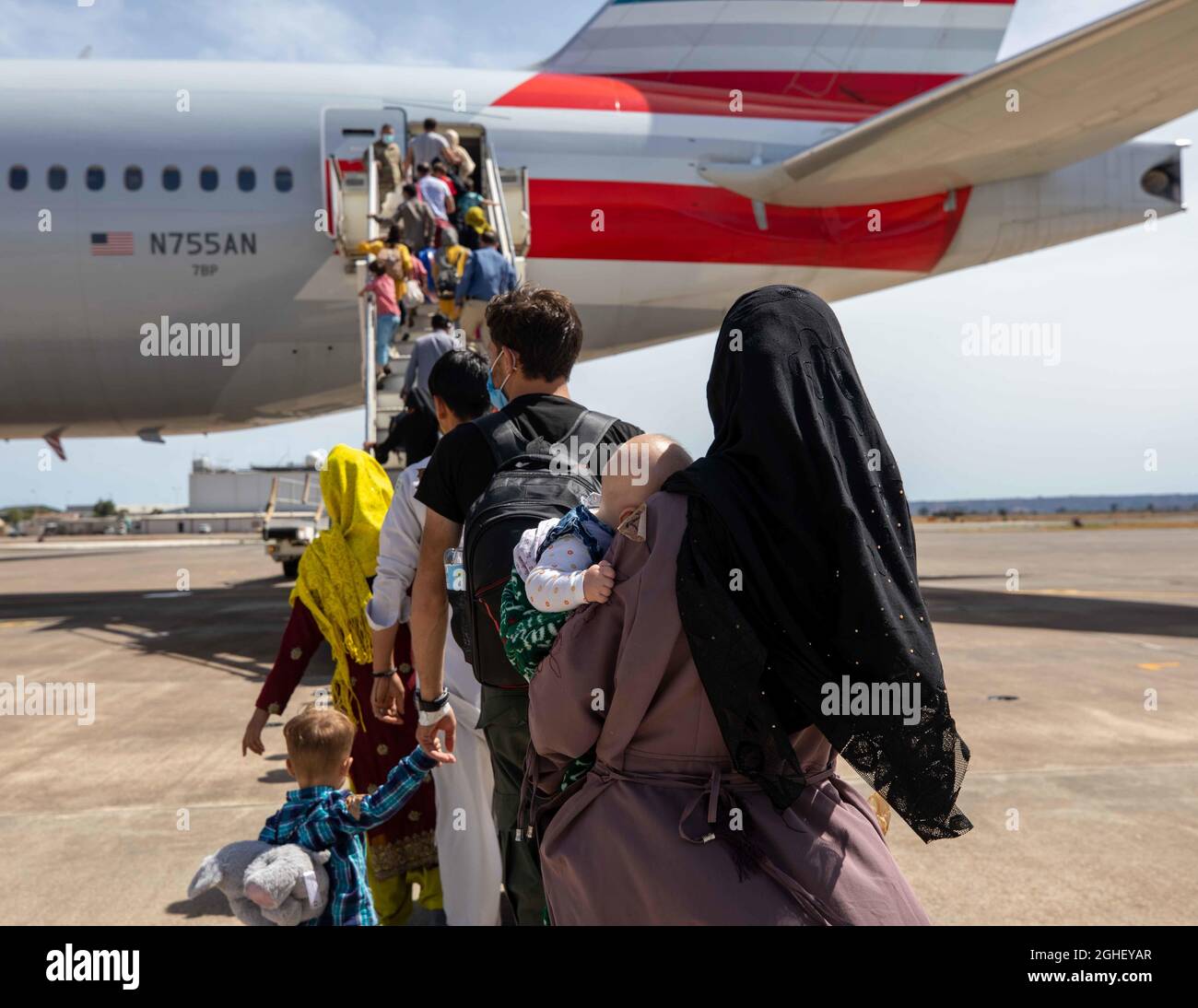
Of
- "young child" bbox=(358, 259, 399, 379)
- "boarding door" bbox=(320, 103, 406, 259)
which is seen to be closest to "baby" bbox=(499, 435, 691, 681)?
"young child" bbox=(358, 259, 399, 379)

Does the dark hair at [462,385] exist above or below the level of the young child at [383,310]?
below

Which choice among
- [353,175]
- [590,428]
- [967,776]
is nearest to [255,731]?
[590,428]

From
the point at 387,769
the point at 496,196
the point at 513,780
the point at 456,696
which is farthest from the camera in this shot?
the point at 496,196

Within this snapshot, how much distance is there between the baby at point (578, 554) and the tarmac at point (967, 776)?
2.29 m

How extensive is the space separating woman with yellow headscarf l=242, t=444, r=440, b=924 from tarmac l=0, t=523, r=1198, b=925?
71 cm

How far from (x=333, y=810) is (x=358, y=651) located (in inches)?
37.2

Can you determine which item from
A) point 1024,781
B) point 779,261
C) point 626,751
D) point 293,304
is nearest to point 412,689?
point 626,751

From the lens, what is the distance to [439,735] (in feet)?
9.59

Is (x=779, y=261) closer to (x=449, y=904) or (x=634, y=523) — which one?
(x=449, y=904)

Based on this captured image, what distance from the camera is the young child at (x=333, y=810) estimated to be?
256cm

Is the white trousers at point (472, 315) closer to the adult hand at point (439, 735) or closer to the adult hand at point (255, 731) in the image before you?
the adult hand at point (255, 731)

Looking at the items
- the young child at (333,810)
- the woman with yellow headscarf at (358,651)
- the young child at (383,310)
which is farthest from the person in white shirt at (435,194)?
the young child at (333,810)

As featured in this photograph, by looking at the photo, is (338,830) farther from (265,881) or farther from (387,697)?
(387,697)

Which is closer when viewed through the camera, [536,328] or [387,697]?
[536,328]
